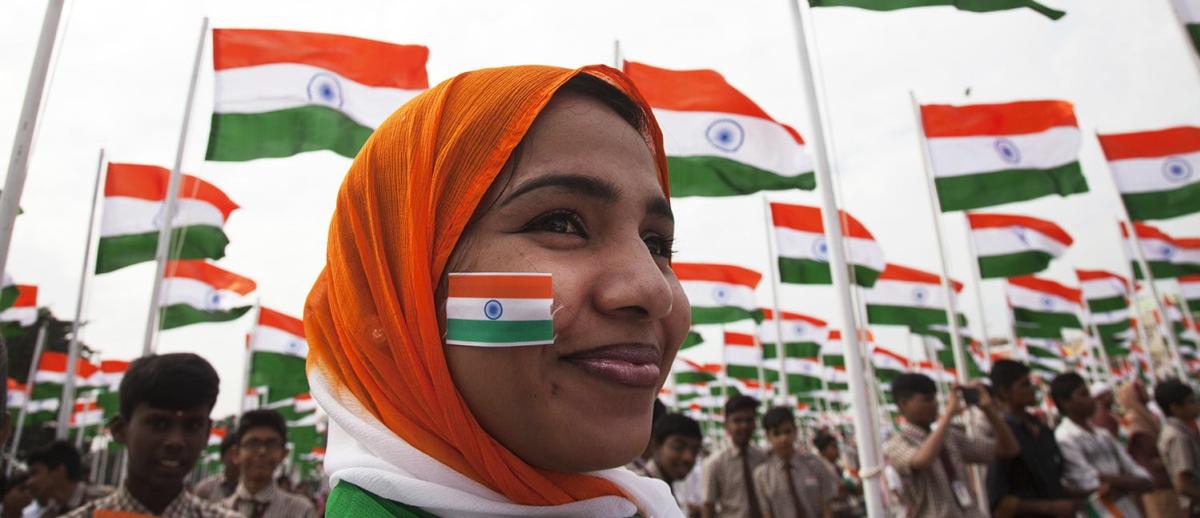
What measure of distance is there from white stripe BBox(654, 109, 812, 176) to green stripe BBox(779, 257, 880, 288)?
9.00 ft

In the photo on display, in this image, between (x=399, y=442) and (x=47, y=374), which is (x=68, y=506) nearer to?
(x=399, y=442)

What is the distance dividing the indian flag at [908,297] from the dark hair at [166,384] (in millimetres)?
10886

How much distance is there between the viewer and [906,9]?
5297 millimetres

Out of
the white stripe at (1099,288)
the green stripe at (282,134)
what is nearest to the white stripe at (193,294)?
the green stripe at (282,134)

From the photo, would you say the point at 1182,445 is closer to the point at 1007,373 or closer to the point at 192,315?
the point at 1007,373

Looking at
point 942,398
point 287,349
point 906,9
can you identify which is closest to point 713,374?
point 942,398

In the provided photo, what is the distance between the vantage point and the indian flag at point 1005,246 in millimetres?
10555

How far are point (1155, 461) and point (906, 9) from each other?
5.43 m

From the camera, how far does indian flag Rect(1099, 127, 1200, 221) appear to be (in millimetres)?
9672

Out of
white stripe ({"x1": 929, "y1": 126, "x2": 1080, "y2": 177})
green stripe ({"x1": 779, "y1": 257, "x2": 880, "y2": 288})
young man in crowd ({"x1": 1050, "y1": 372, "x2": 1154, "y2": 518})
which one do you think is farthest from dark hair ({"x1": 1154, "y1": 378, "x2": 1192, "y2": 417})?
green stripe ({"x1": 779, "y1": 257, "x2": 880, "y2": 288})

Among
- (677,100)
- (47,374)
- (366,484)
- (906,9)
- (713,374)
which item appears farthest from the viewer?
(713,374)

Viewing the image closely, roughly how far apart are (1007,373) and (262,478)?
5.75m

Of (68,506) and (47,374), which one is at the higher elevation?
(47,374)

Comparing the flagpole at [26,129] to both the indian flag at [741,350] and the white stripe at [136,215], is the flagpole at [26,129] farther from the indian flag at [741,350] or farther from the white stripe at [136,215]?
the indian flag at [741,350]
